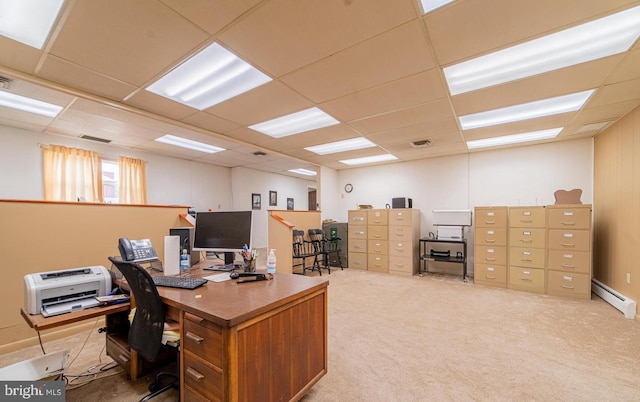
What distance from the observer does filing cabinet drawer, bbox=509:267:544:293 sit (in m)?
4.09

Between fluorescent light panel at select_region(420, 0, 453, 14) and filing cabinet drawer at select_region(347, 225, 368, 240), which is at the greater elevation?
fluorescent light panel at select_region(420, 0, 453, 14)

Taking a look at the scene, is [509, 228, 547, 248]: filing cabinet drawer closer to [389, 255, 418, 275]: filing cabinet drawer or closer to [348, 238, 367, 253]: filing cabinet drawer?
[389, 255, 418, 275]: filing cabinet drawer

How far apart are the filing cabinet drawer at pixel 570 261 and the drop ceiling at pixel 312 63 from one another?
6.17 ft

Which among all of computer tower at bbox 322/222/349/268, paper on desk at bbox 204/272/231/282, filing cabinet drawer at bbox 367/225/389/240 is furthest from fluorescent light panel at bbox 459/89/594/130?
paper on desk at bbox 204/272/231/282

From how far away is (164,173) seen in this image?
571 centimetres

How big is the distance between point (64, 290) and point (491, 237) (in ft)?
17.8

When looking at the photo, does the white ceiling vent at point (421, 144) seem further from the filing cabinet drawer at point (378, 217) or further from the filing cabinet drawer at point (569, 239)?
the filing cabinet drawer at point (569, 239)

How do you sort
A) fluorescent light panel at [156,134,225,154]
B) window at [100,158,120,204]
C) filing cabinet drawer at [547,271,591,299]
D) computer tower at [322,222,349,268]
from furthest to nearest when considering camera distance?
computer tower at [322,222,349,268] < window at [100,158,120,204] < fluorescent light panel at [156,134,225,154] < filing cabinet drawer at [547,271,591,299]

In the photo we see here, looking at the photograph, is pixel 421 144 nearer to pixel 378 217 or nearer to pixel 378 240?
pixel 378 217

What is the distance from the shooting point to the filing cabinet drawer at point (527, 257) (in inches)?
161

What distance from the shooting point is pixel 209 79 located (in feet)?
8.63

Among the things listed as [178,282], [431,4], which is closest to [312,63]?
[431,4]

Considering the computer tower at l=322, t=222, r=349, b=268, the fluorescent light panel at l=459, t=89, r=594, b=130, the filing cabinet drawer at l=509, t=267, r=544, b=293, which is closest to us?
the fluorescent light panel at l=459, t=89, r=594, b=130

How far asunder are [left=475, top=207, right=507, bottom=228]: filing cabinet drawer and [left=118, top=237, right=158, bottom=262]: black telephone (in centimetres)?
487
